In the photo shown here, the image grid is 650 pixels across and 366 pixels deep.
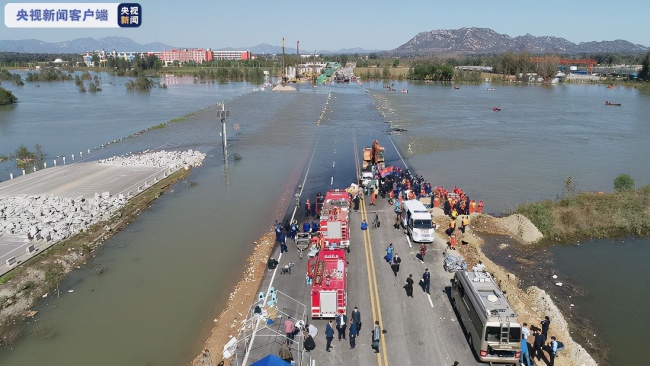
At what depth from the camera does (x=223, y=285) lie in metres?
22.0

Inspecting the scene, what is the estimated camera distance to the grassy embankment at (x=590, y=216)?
93.8 feet

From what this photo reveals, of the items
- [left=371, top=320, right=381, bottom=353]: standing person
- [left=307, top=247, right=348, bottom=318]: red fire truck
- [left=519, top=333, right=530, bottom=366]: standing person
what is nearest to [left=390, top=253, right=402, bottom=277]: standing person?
[left=307, top=247, right=348, bottom=318]: red fire truck

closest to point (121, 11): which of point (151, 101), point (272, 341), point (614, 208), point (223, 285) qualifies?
point (223, 285)

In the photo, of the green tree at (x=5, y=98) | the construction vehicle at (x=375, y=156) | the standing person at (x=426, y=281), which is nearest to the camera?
the standing person at (x=426, y=281)

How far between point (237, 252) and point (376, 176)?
13.2 metres

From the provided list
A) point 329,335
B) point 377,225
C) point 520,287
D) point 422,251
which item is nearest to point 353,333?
point 329,335

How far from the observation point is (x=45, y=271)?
22.1 metres

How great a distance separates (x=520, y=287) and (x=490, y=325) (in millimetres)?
8776

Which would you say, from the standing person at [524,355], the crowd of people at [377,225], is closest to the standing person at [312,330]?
the crowd of people at [377,225]

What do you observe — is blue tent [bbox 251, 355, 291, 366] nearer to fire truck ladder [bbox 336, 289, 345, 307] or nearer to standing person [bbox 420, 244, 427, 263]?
fire truck ladder [bbox 336, 289, 345, 307]

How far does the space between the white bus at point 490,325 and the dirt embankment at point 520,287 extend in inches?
103

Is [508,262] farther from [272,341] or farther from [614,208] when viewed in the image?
[272,341]

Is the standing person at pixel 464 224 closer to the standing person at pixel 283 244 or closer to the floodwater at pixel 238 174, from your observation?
the floodwater at pixel 238 174

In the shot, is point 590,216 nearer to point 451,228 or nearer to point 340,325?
point 451,228
